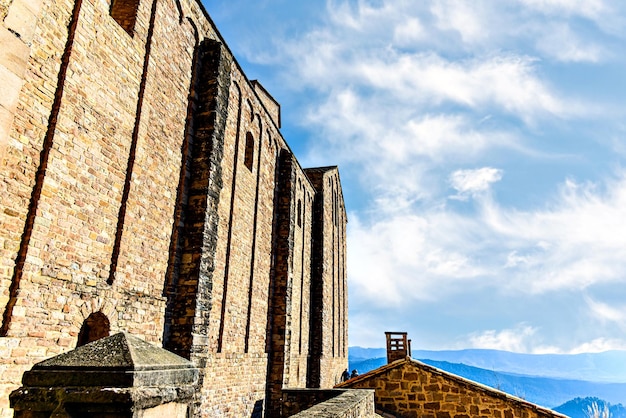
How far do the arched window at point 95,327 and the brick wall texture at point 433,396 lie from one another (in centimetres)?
853

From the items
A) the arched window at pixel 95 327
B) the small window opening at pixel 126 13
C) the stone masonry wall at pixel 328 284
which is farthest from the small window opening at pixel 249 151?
the stone masonry wall at pixel 328 284

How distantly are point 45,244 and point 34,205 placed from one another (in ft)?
1.69

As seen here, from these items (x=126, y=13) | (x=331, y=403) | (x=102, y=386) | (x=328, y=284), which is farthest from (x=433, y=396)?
(x=126, y=13)

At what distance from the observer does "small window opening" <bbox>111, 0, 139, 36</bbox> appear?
24.0 ft

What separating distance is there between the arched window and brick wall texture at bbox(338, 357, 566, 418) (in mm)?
8530

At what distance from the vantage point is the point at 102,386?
225 centimetres

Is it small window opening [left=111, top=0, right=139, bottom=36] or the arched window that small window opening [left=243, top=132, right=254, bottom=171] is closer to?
small window opening [left=111, top=0, right=139, bottom=36]

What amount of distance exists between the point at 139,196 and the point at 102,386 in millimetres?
5468

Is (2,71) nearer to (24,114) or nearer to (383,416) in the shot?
(24,114)

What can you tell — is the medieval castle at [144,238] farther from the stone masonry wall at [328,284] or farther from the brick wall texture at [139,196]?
the stone masonry wall at [328,284]

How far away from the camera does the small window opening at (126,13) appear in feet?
24.0

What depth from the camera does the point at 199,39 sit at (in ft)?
32.1

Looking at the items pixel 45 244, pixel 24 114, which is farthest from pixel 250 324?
pixel 24 114

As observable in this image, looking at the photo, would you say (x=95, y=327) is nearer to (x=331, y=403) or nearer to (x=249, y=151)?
(x=331, y=403)
